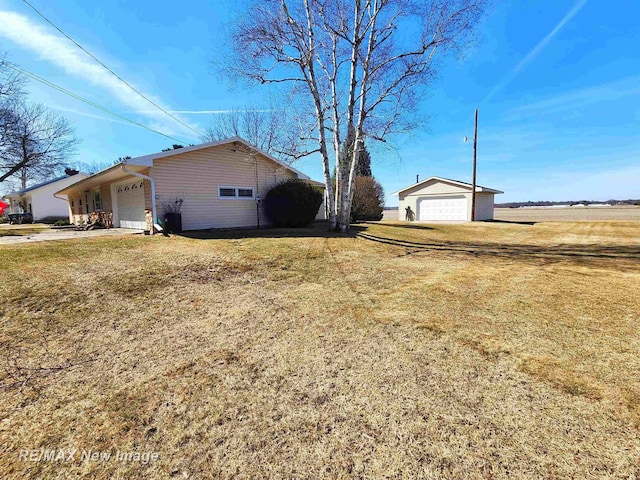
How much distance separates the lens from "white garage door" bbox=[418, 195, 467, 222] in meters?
23.5

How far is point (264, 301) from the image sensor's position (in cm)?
443

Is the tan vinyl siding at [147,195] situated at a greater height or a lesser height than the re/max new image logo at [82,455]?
greater

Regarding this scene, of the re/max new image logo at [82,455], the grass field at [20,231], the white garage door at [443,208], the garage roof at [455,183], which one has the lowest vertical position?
the re/max new image logo at [82,455]

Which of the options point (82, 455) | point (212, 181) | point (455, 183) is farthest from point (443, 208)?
point (82, 455)

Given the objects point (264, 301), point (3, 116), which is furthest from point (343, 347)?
point (3, 116)

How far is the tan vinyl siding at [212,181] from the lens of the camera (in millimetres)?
10727

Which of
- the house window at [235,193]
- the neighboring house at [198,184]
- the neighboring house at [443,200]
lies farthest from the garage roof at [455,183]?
the house window at [235,193]

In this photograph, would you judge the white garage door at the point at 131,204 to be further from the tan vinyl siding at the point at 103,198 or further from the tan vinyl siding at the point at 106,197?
the tan vinyl siding at the point at 106,197

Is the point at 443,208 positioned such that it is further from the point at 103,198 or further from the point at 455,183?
the point at 103,198

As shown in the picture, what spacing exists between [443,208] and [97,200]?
939 inches

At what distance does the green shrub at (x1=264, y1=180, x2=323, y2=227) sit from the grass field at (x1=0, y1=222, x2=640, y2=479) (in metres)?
7.55

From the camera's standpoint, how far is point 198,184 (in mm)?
11438

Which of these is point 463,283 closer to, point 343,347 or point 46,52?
point 343,347

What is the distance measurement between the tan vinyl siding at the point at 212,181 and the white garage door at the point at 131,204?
4.48 ft
